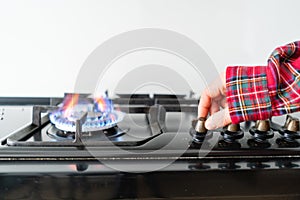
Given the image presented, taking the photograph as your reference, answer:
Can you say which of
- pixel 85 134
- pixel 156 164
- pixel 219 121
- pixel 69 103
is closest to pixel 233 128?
pixel 219 121

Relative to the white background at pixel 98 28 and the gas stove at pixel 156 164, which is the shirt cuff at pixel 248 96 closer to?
the gas stove at pixel 156 164

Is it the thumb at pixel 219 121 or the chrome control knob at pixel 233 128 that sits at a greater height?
the thumb at pixel 219 121

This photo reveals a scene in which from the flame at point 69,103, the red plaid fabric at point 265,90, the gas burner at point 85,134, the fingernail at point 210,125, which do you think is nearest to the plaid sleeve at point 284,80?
the red plaid fabric at point 265,90

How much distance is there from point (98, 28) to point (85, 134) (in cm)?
41

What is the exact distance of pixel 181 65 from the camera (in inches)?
33.6

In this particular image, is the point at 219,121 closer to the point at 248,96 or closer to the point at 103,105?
the point at 248,96

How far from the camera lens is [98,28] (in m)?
0.79

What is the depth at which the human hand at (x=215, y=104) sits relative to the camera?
47 cm

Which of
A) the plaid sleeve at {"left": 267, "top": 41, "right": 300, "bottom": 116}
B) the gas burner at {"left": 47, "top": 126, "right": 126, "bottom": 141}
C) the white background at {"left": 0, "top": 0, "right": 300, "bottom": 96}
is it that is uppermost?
the white background at {"left": 0, "top": 0, "right": 300, "bottom": 96}

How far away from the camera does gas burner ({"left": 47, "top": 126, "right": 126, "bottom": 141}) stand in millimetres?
491

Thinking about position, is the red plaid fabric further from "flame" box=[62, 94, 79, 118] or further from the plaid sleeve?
"flame" box=[62, 94, 79, 118]

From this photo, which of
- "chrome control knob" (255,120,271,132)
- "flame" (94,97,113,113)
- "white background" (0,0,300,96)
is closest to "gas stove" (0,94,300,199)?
"chrome control knob" (255,120,271,132)

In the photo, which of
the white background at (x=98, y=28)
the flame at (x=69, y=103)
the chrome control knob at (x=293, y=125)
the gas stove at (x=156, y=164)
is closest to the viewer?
the gas stove at (x=156, y=164)

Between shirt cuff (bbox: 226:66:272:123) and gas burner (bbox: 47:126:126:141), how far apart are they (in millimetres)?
225
